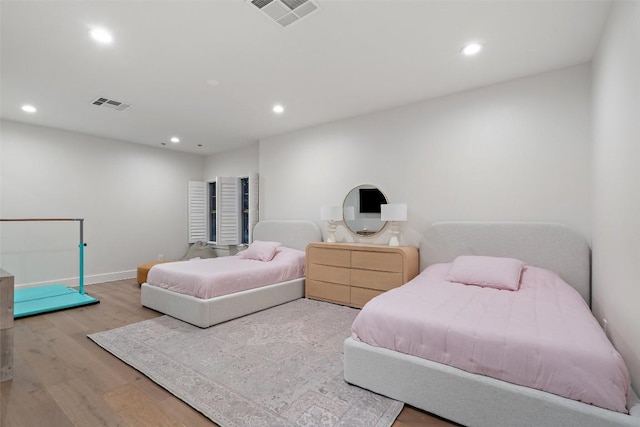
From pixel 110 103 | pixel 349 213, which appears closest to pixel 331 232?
pixel 349 213

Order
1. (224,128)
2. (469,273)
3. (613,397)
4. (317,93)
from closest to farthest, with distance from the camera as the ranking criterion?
1. (613,397)
2. (469,273)
3. (317,93)
4. (224,128)

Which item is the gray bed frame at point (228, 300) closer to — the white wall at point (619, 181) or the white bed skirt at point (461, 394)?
the white bed skirt at point (461, 394)

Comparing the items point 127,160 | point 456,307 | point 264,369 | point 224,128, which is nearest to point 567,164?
point 456,307

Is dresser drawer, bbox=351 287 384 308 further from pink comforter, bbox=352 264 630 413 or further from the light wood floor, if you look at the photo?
the light wood floor

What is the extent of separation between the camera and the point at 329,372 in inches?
86.1

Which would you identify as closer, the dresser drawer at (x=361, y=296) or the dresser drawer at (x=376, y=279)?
the dresser drawer at (x=376, y=279)

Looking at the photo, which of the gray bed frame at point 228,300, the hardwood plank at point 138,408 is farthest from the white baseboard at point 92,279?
the hardwood plank at point 138,408

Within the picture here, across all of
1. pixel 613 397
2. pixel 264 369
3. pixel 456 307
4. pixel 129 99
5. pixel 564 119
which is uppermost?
pixel 129 99

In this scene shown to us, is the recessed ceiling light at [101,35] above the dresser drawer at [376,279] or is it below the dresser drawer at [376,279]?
above

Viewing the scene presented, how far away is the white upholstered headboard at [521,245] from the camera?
9.00 ft

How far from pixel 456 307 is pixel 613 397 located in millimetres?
829

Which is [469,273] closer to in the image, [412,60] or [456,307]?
[456,307]

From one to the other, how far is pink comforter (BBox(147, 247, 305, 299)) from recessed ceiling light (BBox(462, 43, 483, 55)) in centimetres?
317

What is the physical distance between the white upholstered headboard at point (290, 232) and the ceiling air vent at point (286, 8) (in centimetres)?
299
